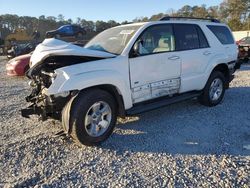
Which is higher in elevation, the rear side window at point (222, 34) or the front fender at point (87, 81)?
the rear side window at point (222, 34)

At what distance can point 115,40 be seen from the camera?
5.21m

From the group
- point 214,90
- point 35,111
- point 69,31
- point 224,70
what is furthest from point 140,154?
point 69,31

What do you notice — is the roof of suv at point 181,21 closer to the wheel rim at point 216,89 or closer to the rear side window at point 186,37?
the rear side window at point 186,37

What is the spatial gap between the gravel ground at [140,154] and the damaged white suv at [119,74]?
1.41 ft

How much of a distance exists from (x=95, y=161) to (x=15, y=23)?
53615 mm

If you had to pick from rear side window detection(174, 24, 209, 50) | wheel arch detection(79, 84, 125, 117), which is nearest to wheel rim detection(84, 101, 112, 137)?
wheel arch detection(79, 84, 125, 117)

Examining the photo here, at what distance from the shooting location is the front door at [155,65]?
192 inches

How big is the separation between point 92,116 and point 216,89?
3.57 m

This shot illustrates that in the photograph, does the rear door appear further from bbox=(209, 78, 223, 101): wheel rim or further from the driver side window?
bbox=(209, 78, 223, 101): wheel rim

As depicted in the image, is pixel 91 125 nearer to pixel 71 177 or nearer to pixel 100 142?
pixel 100 142

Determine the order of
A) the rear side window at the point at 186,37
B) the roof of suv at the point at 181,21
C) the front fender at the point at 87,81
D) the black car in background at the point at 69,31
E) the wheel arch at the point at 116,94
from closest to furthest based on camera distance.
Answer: the front fender at the point at 87,81
the wheel arch at the point at 116,94
the roof of suv at the point at 181,21
the rear side window at the point at 186,37
the black car in background at the point at 69,31

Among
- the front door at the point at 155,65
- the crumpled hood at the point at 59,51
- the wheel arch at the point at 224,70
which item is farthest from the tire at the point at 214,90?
the crumpled hood at the point at 59,51

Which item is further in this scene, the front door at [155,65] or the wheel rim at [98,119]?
the front door at [155,65]

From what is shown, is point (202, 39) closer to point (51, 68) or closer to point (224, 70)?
point (224, 70)
